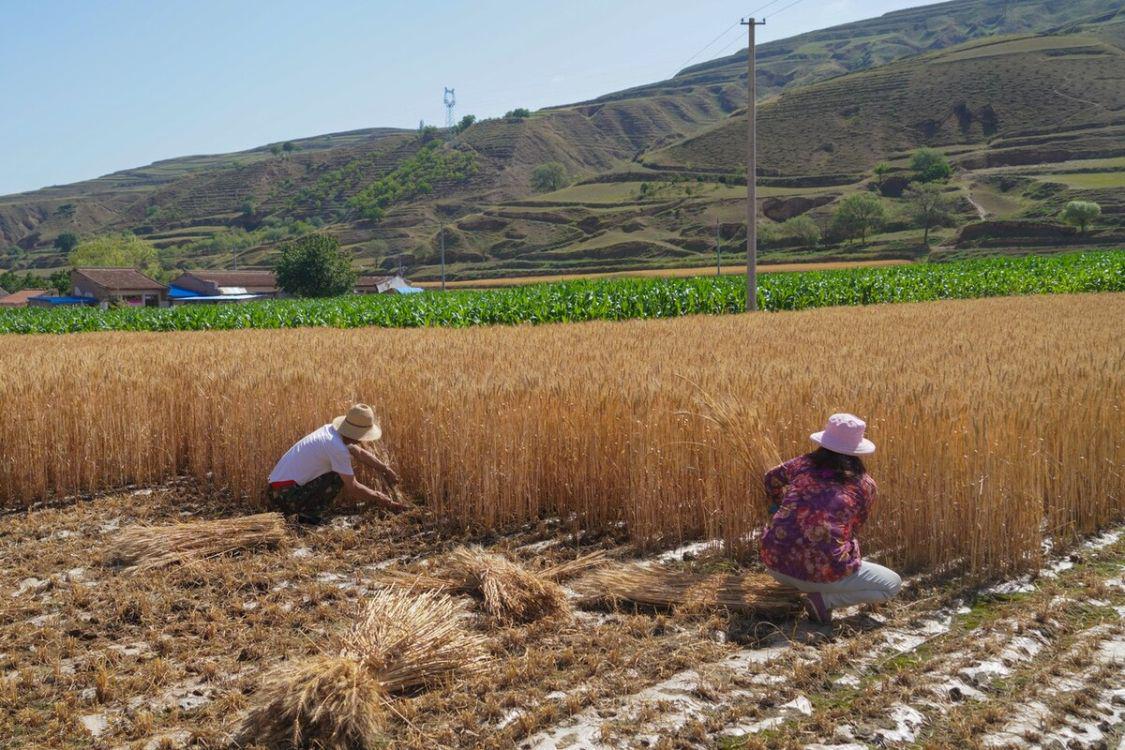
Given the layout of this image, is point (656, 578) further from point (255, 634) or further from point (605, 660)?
point (255, 634)

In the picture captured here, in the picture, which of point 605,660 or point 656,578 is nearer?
point 605,660

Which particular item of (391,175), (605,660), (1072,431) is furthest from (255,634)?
(391,175)

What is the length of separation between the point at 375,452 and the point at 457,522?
1.16m

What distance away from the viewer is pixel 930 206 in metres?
95.8

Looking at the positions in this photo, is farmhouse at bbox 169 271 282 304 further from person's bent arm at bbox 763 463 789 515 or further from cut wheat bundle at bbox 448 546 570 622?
person's bent arm at bbox 763 463 789 515

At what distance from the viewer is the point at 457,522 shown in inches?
275

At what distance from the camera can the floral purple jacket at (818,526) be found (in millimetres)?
5008

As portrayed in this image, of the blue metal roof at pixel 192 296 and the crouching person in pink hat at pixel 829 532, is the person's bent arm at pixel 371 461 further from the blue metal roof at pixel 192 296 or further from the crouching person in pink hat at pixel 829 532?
the blue metal roof at pixel 192 296

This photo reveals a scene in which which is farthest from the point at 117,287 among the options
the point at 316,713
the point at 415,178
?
the point at 415,178

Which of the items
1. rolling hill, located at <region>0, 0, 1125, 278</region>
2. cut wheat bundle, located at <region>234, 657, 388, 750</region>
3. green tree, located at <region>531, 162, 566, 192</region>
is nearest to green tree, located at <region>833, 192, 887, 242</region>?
rolling hill, located at <region>0, 0, 1125, 278</region>

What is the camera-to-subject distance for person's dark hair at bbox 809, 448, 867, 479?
203 inches

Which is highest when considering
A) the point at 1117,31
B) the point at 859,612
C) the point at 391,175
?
the point at 1117,31

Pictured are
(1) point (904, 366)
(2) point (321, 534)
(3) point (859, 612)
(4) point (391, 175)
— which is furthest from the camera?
(4) point (391, 175)

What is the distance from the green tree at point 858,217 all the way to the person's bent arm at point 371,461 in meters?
98.4
